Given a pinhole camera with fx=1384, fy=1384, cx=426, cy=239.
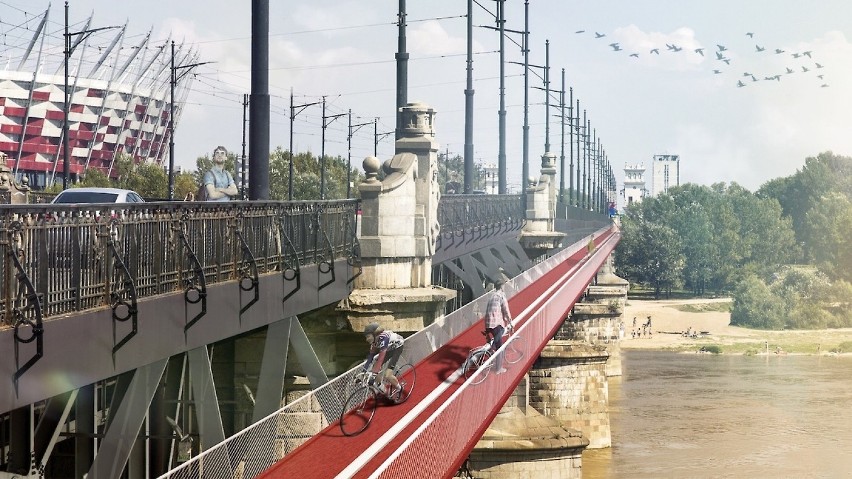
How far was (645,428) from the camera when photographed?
75000mm

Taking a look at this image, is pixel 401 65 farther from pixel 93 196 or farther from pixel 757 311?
pixel 757 311

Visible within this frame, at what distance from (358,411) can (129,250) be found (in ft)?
12.4

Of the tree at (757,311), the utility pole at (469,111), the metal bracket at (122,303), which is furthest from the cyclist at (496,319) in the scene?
Result: the tree at (757,311)

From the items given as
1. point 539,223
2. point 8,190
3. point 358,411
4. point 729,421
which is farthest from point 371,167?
point 729,421

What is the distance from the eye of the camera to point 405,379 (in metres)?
19.6

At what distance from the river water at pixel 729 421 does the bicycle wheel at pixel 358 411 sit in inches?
1694

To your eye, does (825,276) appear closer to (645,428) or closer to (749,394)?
(749,394)

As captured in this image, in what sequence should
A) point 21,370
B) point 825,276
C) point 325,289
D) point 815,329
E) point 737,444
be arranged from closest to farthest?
point 21,370
point 325,289
point 737,444
point 815,329
point 825,276

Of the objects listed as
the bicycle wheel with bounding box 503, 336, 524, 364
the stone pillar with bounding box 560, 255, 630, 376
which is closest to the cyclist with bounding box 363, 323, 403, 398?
the bicycle wheel with bounding box 503, 336, 524, 364

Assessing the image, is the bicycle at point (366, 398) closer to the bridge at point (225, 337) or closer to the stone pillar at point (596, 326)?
the bridge at point (225, 337)

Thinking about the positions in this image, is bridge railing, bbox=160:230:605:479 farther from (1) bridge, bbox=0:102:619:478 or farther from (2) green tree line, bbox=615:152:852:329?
(2) green tree line, bbox=615:152:852:329

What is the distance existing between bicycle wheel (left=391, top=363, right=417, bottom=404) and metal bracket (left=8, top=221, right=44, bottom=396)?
676cm

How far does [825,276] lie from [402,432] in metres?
157

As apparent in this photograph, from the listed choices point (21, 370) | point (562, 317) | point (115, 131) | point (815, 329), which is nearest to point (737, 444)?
point (562, 317)
